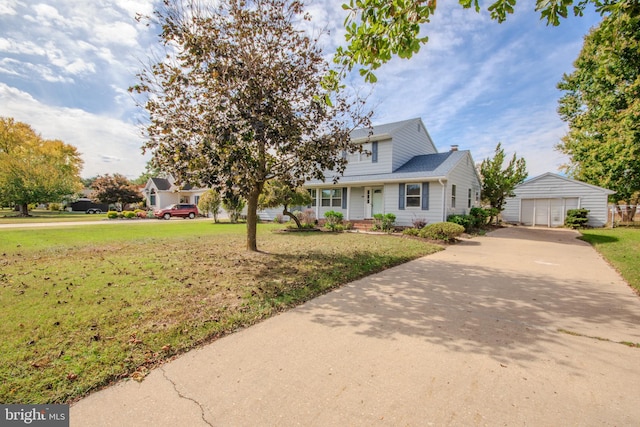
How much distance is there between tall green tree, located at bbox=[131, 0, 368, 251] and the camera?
6027 millimetres

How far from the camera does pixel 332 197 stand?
1920 cm

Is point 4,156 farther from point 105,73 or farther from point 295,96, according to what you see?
point 295,96

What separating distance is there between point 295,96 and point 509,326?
620cm

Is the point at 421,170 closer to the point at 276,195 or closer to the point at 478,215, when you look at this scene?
the point at 478,215

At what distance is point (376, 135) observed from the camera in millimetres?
16484

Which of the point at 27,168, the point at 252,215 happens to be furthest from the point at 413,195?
the point at 27,168

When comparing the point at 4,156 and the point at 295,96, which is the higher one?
the point at 4,156

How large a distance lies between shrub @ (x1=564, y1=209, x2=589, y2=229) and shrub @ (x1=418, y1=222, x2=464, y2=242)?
13.0m

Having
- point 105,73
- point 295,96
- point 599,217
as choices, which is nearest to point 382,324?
point 295,96

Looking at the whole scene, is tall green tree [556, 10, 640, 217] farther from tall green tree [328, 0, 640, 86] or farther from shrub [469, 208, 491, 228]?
shrub [469, 208, 491, 228]

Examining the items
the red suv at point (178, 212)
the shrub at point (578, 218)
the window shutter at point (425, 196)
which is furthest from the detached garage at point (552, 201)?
the red suv at point (178, 212)

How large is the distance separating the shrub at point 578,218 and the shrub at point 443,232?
42.5ft

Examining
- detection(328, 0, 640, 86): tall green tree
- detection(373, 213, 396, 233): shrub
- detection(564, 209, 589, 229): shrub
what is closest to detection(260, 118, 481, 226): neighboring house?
detection(373, 213, 396, 233): shrub

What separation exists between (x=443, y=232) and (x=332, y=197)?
885 cm
